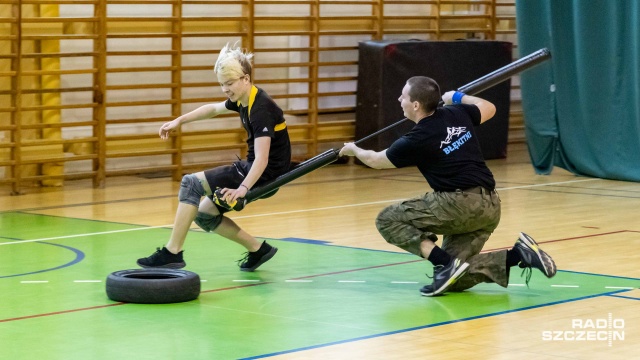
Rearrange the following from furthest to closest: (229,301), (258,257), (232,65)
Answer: (258,257), (232,65), (229,301)

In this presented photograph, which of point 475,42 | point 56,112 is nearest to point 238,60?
point 56,112

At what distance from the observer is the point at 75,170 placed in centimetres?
1199

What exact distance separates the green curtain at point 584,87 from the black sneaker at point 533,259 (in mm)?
6111

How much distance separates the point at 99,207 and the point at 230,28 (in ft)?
11.2

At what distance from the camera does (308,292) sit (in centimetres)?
634

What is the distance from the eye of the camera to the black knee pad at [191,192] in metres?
6.58

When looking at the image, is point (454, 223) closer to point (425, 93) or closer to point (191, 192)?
point (425, 93)

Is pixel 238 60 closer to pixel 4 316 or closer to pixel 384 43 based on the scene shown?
pixel 4 316

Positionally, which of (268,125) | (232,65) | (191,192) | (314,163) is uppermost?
(232,65)

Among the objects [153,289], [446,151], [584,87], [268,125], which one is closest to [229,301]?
[153,289]

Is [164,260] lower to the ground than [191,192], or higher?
lower

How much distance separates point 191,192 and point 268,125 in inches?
23.5

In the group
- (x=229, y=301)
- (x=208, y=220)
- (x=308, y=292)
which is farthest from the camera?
(x=208, y=220)

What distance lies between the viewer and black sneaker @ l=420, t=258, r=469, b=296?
6078 mm
